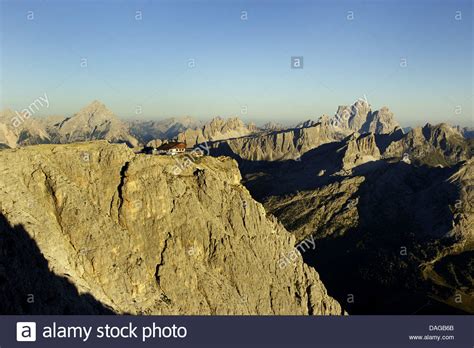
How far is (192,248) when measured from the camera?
127062mm

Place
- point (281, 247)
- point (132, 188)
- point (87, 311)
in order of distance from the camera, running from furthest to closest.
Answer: point (281, 247)
point (132, 188)
point (87, 311)

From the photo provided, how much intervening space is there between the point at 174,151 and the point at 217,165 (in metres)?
17.4

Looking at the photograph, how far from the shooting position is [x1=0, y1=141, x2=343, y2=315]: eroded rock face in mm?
97812

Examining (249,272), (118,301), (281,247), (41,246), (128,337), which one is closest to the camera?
(128,337)

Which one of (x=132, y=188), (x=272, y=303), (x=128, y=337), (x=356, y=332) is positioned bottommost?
(x=272, y=303)

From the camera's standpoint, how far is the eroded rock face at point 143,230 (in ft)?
321

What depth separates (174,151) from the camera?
170 m

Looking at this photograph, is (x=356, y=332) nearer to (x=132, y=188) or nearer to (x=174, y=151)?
(x=132, y=188)

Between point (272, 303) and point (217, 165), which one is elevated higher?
point (217, 165)

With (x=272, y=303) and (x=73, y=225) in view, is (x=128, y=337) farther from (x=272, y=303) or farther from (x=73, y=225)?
(x=272, y=303)

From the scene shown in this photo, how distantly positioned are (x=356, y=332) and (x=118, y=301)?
55018 millimetres

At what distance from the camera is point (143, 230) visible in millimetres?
117000

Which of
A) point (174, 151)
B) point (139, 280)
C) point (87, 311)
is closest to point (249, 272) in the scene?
point (139, 280)

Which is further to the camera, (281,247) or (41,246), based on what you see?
(281,247)
